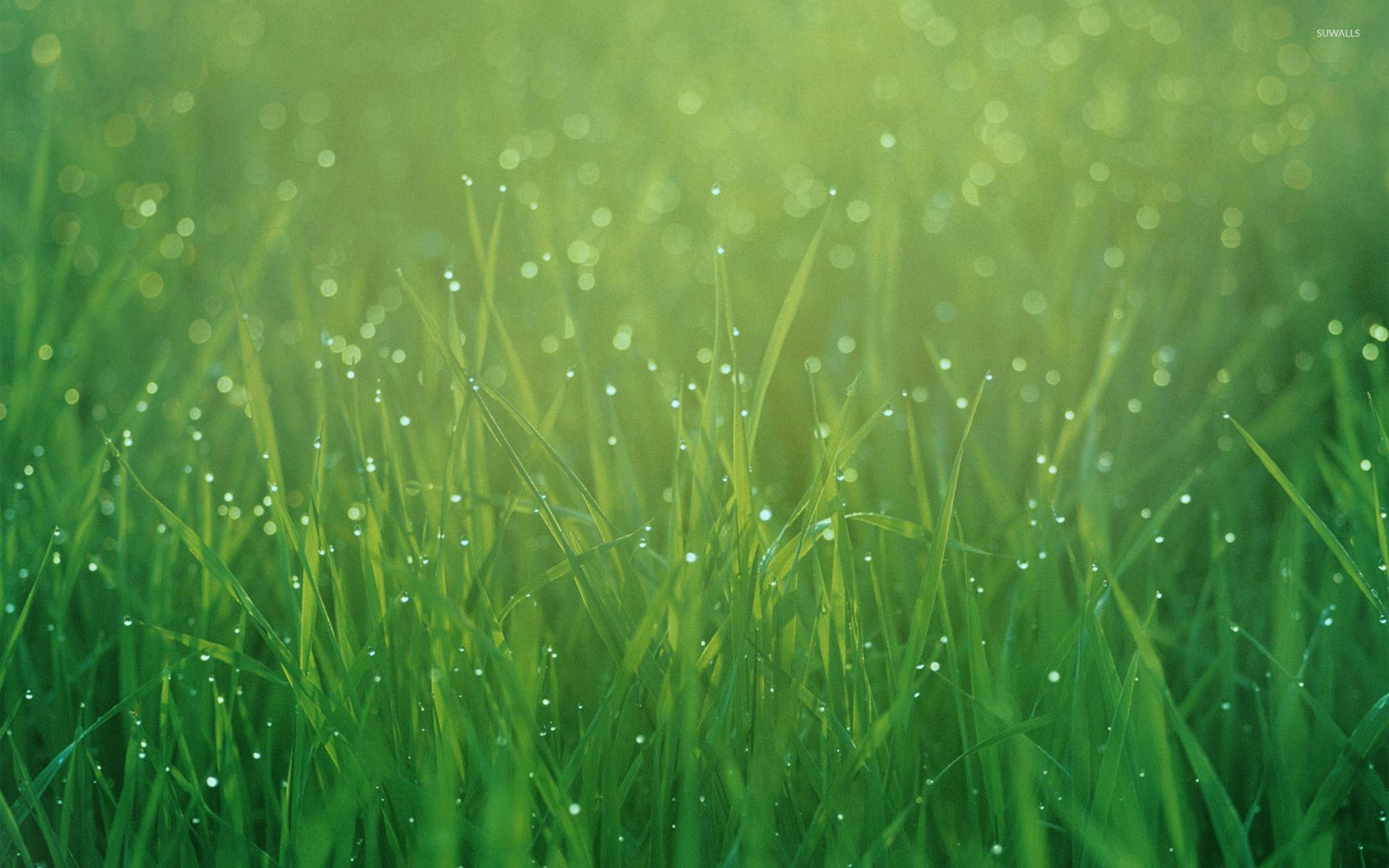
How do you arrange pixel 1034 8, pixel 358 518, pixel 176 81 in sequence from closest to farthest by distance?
pixel 358 518 → pixel 176 81 → pixel 1034 8

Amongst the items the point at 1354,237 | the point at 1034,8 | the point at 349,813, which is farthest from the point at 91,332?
the point at 1034,8

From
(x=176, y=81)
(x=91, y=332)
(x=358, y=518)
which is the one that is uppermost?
(x=176, y=81)

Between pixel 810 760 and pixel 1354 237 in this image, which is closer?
pixel 810 760

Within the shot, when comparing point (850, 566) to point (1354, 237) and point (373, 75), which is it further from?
point (373, 75)

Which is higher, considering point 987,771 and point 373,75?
point 373,75

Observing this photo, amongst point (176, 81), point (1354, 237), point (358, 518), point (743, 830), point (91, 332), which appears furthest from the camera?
point (176, 81)

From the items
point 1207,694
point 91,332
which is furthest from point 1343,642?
point 91,332

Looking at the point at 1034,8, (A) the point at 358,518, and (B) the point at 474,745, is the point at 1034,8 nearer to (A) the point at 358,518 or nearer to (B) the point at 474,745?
(A) the point at 358,518
